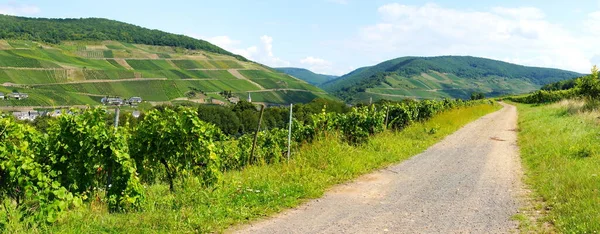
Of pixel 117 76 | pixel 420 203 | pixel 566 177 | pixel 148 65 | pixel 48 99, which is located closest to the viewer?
pixel 420 203

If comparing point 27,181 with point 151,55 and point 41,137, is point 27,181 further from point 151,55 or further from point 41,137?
point 151,55

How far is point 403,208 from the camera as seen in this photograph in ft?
21.0

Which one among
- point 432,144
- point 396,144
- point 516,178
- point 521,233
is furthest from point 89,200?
point 432,144

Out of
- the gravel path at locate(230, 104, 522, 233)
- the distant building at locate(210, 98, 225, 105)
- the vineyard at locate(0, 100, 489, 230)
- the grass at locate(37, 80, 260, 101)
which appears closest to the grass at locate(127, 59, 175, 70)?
the grass at locate(37, 80, 260, 101)

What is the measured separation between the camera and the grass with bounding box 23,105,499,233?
512 centimetres

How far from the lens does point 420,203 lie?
22.0 feet

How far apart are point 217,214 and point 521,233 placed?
4041mm

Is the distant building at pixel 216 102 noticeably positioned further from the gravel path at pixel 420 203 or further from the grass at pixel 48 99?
the gravel path at pixel 420 203

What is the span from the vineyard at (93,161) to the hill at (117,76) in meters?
89.4

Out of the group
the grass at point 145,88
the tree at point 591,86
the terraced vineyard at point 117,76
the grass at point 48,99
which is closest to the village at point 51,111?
the grass at point 48,99

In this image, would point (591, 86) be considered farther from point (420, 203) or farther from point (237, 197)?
point (237, 197)

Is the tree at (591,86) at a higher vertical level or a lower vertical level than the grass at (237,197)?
higher

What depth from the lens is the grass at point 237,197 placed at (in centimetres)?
512

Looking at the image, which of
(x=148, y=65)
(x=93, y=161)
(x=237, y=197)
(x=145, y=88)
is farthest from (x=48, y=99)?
(x=237, y=197)
